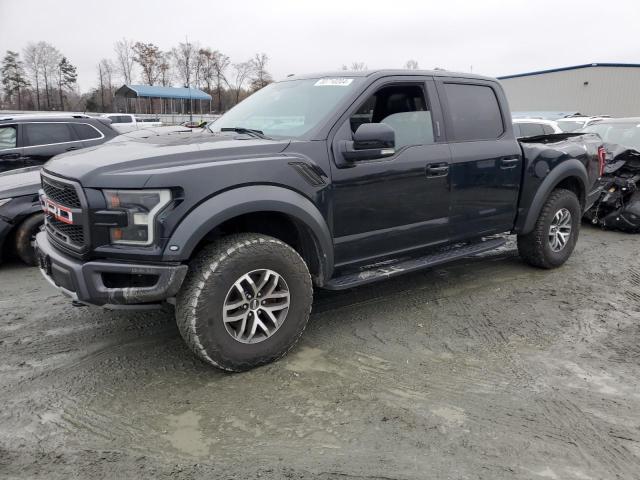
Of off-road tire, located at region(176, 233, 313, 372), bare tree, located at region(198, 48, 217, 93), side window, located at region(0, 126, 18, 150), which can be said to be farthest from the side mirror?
bare tree, located at region(198, 48, 217, 93)

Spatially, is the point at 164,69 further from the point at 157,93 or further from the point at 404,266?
the point at 404,266

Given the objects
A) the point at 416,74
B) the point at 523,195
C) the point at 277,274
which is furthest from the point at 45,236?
the point at 523,195

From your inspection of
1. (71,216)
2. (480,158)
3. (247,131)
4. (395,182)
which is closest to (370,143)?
(395,182)

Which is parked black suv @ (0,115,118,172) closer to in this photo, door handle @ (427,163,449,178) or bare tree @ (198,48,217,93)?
door handle @ (427,163,449,178)

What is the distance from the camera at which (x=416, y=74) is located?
4332 mm

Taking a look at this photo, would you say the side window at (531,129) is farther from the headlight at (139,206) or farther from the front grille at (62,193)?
the front grille at (62,193)

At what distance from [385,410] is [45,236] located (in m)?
2.58

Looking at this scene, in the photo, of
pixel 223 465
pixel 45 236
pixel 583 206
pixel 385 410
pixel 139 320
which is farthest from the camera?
pixel 583 206

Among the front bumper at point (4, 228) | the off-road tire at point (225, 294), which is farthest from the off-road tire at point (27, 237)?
the off-road tire at point (225, 294)

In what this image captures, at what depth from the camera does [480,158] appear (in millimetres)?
4516

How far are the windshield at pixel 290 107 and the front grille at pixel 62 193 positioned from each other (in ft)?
4.52

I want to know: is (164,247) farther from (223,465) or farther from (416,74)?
(416,74)

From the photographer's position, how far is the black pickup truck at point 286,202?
9.68ft

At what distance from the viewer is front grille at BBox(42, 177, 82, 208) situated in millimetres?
3039
